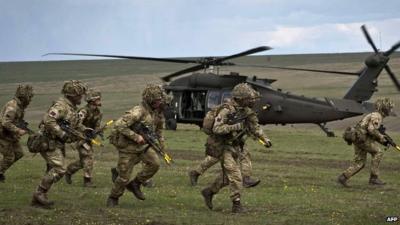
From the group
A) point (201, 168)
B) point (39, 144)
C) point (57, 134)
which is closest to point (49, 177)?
point (39, 144)

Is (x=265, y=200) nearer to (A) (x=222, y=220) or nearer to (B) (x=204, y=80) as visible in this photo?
(A) (x=222, y=220)

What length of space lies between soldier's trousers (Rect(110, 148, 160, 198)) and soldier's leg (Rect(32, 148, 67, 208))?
2.93 feet

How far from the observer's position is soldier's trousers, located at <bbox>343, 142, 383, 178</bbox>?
15117 mm

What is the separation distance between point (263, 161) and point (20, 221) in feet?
33.8

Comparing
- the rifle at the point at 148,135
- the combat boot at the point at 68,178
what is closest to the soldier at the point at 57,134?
the rifle at the point at 148,135

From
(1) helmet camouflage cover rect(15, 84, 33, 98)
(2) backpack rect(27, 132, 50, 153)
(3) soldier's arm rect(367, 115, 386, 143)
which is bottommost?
(2) backpack rect(27, 132, 50, 153)

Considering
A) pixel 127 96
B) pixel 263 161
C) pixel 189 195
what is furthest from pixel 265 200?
pixel 127 96

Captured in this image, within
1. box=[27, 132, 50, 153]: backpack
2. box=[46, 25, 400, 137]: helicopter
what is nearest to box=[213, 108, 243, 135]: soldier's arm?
box=[27, 132, 50, 153]: backpack

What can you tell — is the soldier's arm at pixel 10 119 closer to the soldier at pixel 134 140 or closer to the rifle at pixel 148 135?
the soldier at pixel 134 140

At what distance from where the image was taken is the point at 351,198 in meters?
13.6

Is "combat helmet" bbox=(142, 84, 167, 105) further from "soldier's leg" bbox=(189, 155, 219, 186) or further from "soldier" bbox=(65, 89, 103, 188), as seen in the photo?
"soldier's leg" bbox=(189, 155, 219, 186)

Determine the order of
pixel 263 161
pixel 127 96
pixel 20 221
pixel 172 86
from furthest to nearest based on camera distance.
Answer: pixel 127 96 < pixel 172 86 < pixel 263 161 < pixel 20 221

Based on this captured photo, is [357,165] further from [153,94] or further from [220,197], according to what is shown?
[153,94]

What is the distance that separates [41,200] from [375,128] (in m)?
6.74
